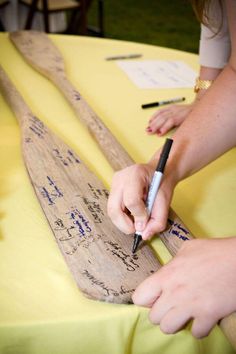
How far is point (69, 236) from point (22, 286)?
3.9 inches

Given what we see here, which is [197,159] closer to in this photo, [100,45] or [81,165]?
[81,165]

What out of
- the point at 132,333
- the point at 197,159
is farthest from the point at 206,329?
the point at 197,159

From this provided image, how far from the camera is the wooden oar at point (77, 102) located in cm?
64

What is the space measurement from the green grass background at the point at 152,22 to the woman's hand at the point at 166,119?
8.55ft

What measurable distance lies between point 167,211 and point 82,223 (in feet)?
0.41

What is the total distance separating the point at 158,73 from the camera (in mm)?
1271

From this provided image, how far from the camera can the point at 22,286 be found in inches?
21.3

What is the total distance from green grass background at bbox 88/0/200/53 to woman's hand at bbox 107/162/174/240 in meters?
3.01

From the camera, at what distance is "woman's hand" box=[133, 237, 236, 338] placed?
1.59ft

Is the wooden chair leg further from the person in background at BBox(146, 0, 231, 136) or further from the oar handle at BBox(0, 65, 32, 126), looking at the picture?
the person in background at BBox(146, 0, 231, 136)

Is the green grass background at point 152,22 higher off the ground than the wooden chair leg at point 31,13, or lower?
lower
